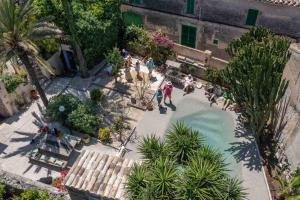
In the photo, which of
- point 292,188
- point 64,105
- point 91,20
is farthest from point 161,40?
point 292,188

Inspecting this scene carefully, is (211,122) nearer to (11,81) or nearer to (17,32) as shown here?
(17,32)

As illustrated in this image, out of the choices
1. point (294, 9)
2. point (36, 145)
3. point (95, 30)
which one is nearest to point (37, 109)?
point (36, 145)

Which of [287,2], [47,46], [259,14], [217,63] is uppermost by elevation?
[287,2]

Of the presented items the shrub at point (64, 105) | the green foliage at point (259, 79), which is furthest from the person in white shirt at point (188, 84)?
the shrub at point (64, 105)

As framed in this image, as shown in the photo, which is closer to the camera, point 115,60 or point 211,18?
point 115,60

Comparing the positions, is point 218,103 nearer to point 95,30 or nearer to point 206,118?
point 206,118

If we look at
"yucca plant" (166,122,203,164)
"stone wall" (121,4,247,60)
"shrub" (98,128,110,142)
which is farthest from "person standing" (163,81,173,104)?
"yucca plant" (166,122,203,164)
